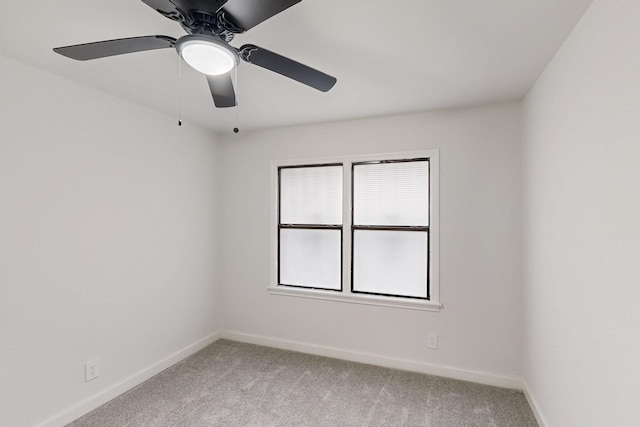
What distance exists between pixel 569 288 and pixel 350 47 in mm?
1843

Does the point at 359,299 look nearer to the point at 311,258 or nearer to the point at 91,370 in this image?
the point at 311,258

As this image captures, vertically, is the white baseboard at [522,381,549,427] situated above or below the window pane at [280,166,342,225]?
below

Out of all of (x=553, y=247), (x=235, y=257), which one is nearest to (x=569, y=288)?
(x=553, y=247)

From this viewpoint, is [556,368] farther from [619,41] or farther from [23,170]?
[23,170]

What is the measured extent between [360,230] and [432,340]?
1240mm

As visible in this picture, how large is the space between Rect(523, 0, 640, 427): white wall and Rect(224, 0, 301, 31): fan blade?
131 cm

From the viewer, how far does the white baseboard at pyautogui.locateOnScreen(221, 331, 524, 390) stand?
2.82 metres

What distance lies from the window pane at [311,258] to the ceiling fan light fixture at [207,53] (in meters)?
2.29

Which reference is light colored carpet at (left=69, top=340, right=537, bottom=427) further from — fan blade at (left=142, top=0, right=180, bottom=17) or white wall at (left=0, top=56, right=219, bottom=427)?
fan blade at (left=142, top=0, right=180, bottom=17)

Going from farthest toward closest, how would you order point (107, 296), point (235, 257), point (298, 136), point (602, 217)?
1. point (235, 257)
2. point (298, 136)
3. point (107, 296)
4. point (602, 217)

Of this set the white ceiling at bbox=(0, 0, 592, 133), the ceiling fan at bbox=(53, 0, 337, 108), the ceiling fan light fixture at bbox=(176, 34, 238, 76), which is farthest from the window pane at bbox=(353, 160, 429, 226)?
the ceiling fan light fixture at bbox=(176, 34, 238, 76)

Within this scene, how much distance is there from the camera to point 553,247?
2.04 metres

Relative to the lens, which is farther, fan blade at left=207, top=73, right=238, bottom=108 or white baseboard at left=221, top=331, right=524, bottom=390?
white baseboard at left=221, top=331, right=524, bottom=390

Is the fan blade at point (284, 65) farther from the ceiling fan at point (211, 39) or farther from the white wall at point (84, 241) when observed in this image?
the white wall at point (84, 241)
